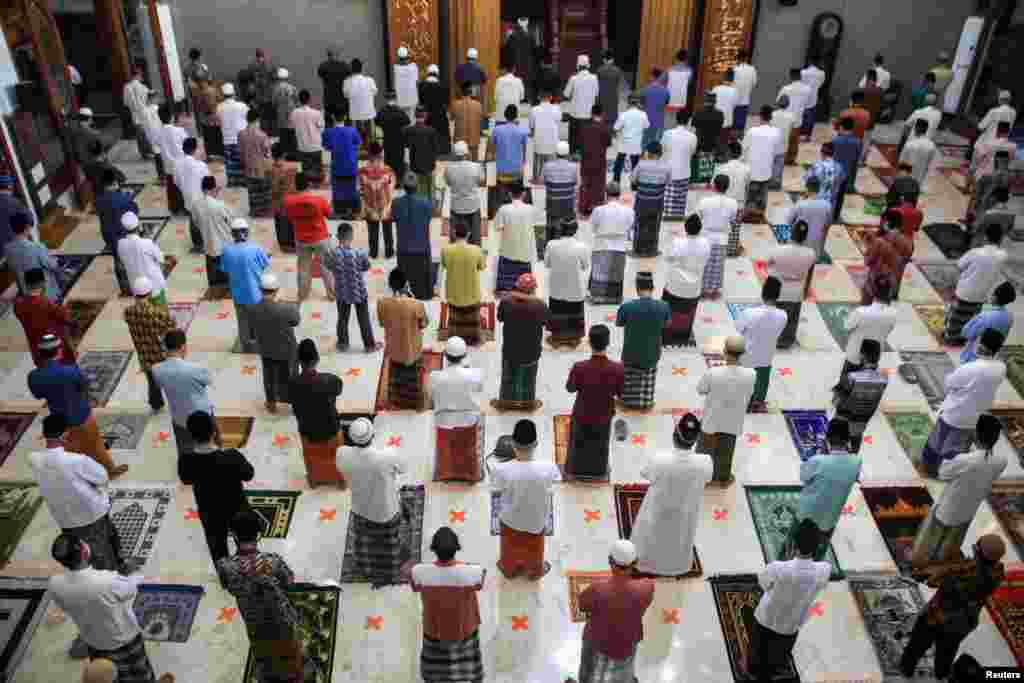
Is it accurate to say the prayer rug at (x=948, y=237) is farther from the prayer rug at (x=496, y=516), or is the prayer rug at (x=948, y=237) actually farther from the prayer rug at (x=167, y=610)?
the prayer rug at (x=167, y=610)

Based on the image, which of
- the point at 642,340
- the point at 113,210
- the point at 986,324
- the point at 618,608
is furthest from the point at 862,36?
the point at 618,608

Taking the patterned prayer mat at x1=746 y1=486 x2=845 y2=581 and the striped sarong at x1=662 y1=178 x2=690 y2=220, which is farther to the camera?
the striped sarong at x1=662 y1=178 x2=690 y2=220

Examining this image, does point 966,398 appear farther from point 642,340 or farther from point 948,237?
point 948,237

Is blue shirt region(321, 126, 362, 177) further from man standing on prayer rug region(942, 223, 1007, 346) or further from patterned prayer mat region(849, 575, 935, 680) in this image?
patterned prayer mat region(849, 575, 935, 680)

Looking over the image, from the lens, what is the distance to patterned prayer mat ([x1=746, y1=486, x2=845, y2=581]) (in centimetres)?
643

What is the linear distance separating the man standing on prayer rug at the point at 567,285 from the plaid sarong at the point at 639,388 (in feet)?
3.28

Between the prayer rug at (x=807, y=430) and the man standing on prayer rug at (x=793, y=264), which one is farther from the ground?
the man standing on prayer rug at (x=793, y=264)

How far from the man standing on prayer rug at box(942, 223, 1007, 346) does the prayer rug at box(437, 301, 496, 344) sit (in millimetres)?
4548

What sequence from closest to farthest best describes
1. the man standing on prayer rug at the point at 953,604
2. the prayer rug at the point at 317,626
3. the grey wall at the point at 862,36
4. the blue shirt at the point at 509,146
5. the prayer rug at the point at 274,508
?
the man standing on prayer rug at the point at 953,604 → the prayer rug at the point at 317,626 → the prayer rug at the point at 274,508 → the blue shirt at the point at 509,146 → the grey wall at the point at 862,36

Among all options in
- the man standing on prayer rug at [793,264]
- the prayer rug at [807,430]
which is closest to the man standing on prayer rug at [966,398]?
the prayer rug at [807,430]

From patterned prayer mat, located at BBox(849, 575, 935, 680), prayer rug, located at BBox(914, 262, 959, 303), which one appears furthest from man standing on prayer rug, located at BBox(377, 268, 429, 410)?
prayer rug, located at BBox(914, 262, 959, 303)

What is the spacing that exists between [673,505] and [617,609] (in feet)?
3.64

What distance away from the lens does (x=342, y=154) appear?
33.2 feet

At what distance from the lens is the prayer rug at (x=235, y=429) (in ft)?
24.0
